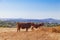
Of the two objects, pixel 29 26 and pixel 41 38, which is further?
pixel 29 26

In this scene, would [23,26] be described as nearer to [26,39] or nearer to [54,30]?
[54,30]

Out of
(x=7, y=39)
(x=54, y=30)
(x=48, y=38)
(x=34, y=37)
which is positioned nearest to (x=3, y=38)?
(x=7, y=39)

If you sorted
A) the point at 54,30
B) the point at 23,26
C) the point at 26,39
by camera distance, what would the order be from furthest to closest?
the point at 23,26 < the point at 54,30 < the point at 26,39

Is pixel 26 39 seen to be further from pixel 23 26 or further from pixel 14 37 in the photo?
pixel 23 26

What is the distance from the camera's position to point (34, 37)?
7832 mm

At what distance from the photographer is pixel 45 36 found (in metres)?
7.95

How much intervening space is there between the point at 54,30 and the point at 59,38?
188 cm

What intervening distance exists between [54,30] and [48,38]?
2.02 m

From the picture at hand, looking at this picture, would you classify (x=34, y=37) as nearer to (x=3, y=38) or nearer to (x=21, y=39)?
(x=21, y=39)

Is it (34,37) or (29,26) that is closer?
(34,37)

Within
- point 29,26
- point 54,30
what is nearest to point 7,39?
point 54,30

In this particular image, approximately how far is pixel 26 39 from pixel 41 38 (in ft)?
2.04

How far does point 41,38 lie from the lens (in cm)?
768

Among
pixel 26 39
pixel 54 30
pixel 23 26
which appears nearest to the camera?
pixel 26 39
